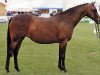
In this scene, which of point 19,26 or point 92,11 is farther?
point 92,11

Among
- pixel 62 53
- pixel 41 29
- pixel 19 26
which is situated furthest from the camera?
pixel 62 53

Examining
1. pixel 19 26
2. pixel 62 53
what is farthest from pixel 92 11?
pixel 19 26

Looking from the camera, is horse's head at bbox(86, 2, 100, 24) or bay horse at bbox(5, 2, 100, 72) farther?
horse's head at bbox(86, 2, 100, 24)

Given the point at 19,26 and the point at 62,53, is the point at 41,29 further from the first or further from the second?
the point at 62,53

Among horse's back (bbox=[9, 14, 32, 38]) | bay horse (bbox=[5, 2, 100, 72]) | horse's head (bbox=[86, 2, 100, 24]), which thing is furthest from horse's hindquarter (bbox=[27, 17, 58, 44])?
horse's head (bbox=[86, 2, 100, 24])

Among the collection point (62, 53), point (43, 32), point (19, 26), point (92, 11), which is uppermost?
point (92, 11)

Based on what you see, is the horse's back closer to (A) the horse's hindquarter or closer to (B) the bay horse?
Answer: (B) the bay horse

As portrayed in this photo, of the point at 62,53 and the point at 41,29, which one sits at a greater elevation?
the point at 41,29

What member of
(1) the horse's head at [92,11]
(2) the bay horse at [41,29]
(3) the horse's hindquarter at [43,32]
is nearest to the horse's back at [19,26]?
(2) the bay horse at [41,29]

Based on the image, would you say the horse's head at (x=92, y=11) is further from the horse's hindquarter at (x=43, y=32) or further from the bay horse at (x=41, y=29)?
the horse's hindquarter at (x=43, y=32)

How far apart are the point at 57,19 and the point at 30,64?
7.89 ft

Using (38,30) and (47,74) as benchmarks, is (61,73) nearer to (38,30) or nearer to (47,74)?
(47,74)

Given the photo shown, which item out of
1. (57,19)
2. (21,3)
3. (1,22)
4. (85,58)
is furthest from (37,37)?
(21,3)

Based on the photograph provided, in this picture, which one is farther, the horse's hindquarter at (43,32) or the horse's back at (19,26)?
the horse's hindquarter at (43,32)
